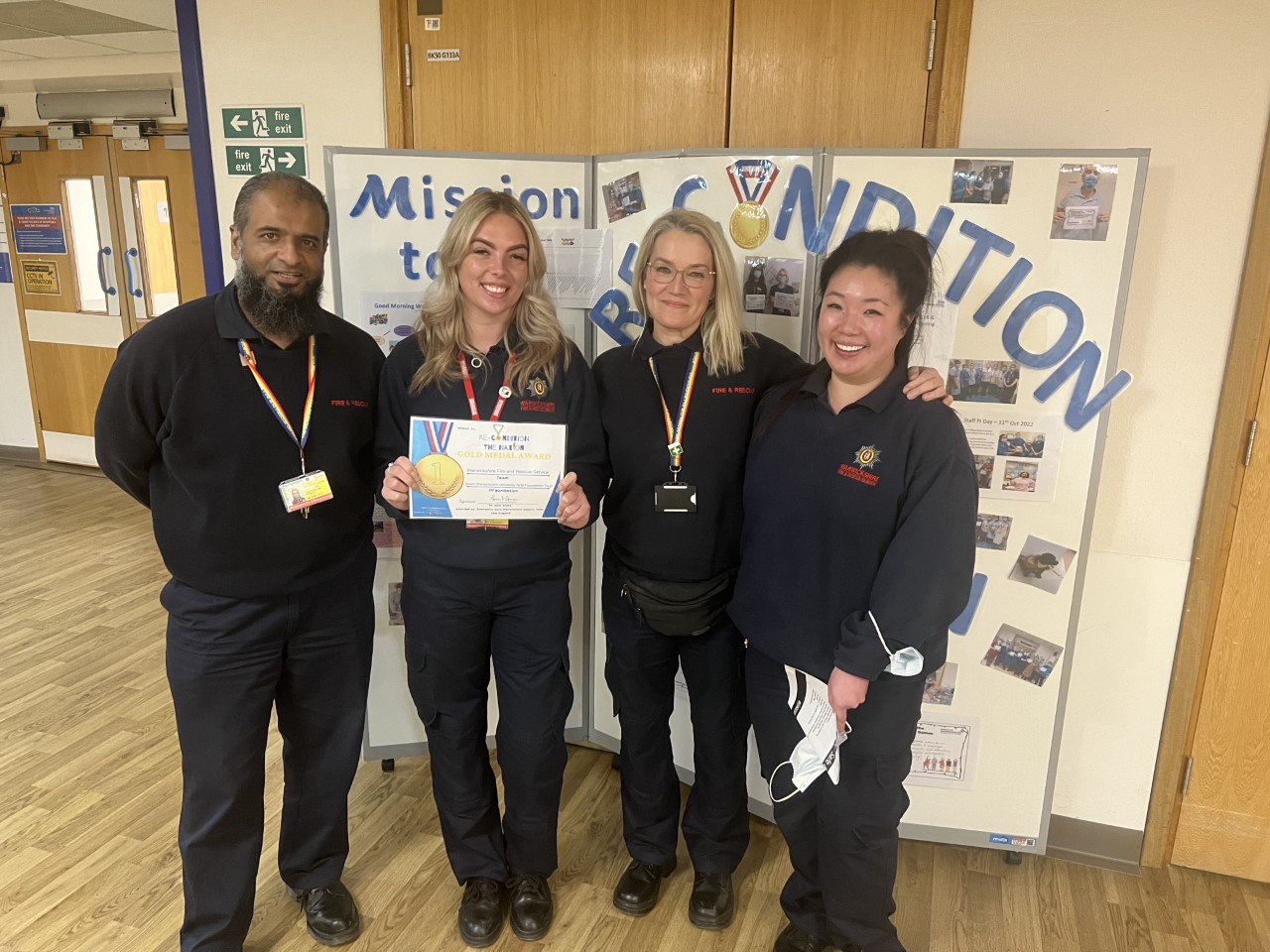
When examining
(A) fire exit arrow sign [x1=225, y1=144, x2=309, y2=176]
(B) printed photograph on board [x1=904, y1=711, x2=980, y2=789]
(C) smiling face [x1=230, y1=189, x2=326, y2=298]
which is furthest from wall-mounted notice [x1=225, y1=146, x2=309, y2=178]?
(B) printed photograph on board [x1=904, y1=711, x2=980, y2=789]

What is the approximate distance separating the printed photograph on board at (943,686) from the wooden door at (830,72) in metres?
1.41

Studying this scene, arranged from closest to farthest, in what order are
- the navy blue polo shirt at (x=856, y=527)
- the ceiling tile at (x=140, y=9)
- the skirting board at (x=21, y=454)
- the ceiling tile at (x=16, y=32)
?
the navy blue polo shirt at (x=856, y=527)
the ceiling tile at (x=140, y=9)
the ceiling tile at (x=16, y=32)
the skirting board at (x=21, y=454)

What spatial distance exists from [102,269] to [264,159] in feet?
12.3

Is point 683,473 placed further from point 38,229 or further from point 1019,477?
point 38,229

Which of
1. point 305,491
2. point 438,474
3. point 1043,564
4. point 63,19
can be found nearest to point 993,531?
point 1043,564

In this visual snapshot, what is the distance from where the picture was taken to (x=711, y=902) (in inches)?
86.5

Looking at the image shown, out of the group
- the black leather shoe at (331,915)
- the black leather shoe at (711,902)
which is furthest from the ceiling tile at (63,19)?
the black leather shoe at (711,902)

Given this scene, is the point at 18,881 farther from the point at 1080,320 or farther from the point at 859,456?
the point at 1080,320

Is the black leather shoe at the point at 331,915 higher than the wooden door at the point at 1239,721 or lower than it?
lower

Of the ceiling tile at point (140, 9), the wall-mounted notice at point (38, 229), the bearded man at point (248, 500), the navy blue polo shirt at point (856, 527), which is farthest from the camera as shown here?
the wall-mounted notice at point (38, 229)

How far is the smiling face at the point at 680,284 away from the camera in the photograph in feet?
6.23

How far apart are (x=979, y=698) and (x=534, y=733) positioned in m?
1.20

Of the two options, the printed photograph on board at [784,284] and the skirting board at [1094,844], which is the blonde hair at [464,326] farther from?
the skirting board at [1094,844]

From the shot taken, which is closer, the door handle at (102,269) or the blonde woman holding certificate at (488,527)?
the blonde woman holding certificate at (488,527)
